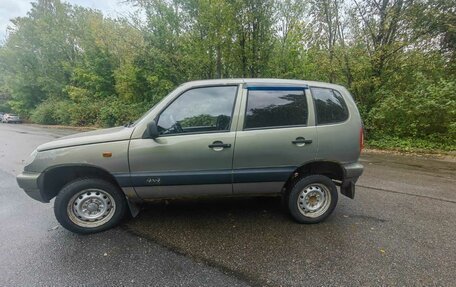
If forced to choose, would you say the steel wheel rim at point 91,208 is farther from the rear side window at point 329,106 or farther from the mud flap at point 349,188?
the mud flap at point 349,188

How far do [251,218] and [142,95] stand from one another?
1893cm

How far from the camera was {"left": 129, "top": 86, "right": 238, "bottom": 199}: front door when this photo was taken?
114 inches

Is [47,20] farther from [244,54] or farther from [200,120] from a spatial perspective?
[200,120]

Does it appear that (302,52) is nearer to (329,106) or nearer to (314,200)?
(329,106)

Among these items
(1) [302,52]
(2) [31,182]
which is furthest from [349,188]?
(1) [302,52]

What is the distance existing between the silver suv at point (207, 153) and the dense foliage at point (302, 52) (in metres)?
8.93

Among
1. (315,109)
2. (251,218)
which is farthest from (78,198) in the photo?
(315,109)

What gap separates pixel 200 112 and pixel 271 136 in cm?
95

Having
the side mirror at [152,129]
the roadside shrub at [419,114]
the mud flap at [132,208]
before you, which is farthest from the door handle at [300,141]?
the roadside shrub at [419,114]

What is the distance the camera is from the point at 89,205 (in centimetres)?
310

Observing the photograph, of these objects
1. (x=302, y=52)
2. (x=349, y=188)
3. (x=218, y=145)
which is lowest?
(x=349, y=188)

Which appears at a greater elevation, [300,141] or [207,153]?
[300,141]

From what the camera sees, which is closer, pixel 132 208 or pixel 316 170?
pixel 132 208

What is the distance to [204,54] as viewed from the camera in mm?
13711
